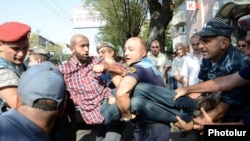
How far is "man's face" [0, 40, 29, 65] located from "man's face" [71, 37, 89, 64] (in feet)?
5.93

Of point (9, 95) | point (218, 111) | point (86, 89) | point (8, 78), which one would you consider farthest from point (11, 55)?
point (86, 89)

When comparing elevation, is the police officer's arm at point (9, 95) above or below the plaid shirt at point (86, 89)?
above

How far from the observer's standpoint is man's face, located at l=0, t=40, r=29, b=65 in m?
2.55

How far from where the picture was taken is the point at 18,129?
1384mm

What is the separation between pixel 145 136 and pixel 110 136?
3.29 ft

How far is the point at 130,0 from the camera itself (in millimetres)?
28375

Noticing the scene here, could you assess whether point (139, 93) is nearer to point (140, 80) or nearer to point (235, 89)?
point (140, 80)

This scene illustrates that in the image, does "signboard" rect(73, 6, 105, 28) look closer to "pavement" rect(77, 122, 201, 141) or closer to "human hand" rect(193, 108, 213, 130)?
"pavement" rect(77, 122, 201, 141)

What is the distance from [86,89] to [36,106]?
2.85m

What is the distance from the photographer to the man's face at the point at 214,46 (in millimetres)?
2688

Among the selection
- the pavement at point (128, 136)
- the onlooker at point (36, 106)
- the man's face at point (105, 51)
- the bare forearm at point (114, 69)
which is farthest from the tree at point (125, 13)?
the onlooker at point (36, 106)

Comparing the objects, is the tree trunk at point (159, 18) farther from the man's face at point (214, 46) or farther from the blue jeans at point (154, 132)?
the man's face at point (214, 46)

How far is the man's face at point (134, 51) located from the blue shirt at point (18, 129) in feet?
6.57

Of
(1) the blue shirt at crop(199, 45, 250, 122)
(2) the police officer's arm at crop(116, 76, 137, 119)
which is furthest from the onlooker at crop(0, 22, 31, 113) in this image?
(1) the blue shirt at crop(199, 45, 250, 122)
